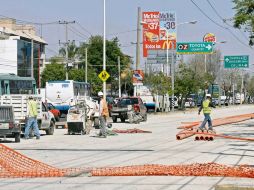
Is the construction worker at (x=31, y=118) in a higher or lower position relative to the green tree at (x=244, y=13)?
lower

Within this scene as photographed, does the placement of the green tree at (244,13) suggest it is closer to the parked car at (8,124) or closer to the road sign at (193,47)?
the parked car at (8,124)

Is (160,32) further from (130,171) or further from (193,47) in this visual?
(130,171)

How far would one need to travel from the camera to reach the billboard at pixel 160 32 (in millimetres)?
74750

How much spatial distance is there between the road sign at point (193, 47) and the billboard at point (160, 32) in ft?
4.78

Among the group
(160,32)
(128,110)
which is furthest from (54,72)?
(128,110)

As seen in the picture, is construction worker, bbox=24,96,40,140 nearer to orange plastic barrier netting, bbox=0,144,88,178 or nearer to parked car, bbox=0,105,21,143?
parked car, bbox=0,105,21,143

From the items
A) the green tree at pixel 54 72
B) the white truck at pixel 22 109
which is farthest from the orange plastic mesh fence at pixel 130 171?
the green tree at pixel 54 72

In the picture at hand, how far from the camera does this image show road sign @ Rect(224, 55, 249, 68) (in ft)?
281

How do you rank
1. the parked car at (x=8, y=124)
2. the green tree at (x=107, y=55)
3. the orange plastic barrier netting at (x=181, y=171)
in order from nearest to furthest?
the orange plastic barrier netting at (x=181, y=171), the parked car at (x=8, y=124), the green tree at (x=107, y=55)

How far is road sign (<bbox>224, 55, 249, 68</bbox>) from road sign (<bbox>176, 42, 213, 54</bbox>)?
11113mm

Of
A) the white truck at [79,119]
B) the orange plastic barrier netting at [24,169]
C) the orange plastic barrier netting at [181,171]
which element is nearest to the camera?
the orange plastic barrier netting at [181,171]

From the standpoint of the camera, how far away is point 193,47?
7650cm

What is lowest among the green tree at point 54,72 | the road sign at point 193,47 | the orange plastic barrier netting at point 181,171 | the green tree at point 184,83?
the orange plastic barrier netting at point 181,171

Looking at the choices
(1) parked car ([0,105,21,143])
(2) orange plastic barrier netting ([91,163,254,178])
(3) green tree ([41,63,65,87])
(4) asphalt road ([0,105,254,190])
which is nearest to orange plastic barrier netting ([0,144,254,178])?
(2) orange plastic barrier netting ([91,163,254,178])
